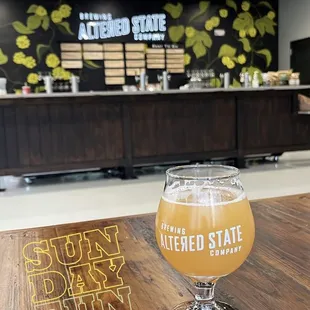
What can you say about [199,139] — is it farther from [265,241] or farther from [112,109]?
[265,241]

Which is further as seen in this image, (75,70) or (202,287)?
(75,70)

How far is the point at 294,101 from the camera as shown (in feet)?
17.7

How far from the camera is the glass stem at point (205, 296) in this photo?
1.79 ft

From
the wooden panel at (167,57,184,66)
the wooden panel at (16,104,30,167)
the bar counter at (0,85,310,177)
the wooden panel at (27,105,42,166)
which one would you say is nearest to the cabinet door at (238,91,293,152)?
the bar counter at (0,85,310,177)

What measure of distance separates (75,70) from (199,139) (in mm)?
3812

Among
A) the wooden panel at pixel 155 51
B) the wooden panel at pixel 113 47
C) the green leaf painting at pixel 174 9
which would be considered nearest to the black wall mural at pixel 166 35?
the green leaf painting at pixel 174 9

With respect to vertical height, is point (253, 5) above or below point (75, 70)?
above

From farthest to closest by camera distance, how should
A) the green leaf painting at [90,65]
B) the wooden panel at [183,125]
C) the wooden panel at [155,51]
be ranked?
the wooden panel at [155,51] < the green leaf painting at [90,65] < the wooden panel at [183,125]

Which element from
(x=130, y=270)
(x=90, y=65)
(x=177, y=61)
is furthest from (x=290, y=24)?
(x=130, y=270)

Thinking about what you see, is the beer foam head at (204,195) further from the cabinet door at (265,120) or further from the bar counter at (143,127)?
the cabinet door at (265,120)

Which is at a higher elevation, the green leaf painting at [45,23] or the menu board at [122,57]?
the green leaf painting at [45,23]

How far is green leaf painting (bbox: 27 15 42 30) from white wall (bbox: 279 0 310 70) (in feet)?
17.1

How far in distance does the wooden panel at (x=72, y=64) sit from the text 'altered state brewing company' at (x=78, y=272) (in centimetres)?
731

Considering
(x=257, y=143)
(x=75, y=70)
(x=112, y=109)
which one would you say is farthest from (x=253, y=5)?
(x=112, y=109)
